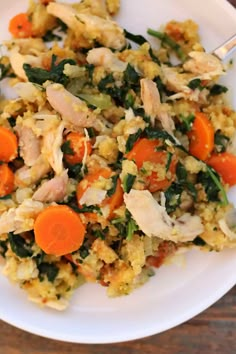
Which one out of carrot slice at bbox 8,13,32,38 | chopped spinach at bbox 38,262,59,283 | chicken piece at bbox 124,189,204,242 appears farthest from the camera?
carrot slice at bbox 8,13,32,38

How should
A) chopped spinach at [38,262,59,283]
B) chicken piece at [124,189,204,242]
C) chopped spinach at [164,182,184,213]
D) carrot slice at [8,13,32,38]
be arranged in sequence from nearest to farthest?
1. chicken piece at [124,189,204,242]
2. chopped spinach at [164,182,184,213]
3. chopped spinach at [38,262,59,283]
4. carrot slice at [8,13,32,38]

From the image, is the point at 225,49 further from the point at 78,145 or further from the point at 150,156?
the point at 78,145

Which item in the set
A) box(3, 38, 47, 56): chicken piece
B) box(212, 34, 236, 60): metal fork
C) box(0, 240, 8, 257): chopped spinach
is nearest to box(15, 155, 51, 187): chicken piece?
box(0, 240, 8, 257): chopped spinach

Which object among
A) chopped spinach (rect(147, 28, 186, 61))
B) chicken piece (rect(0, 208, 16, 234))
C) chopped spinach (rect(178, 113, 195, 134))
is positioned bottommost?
chicken piece (rect(0, 208, 16, 234))

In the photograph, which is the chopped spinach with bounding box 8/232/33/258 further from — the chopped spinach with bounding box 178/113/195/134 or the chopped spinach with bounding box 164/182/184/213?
the chopped spinach with bounding box 178/113/195/134

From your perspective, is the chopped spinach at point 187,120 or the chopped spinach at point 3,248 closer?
the chopped spinach at point 187,120

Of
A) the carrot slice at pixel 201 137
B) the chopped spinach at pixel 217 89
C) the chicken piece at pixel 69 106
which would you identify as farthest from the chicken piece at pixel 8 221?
the chopped spinach at pixel 217 89

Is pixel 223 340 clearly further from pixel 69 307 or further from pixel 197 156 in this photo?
pixel 197 156

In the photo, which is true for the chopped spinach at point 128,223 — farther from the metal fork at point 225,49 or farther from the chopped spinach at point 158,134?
the metal fork at point 225,49
